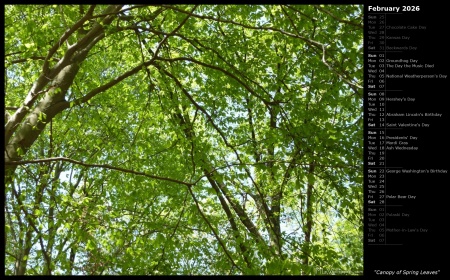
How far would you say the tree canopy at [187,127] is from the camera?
638 centimetres

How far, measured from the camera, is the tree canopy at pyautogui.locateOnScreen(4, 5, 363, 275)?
251 inches

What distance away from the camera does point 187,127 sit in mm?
8336

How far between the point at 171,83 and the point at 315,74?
2517 mm
